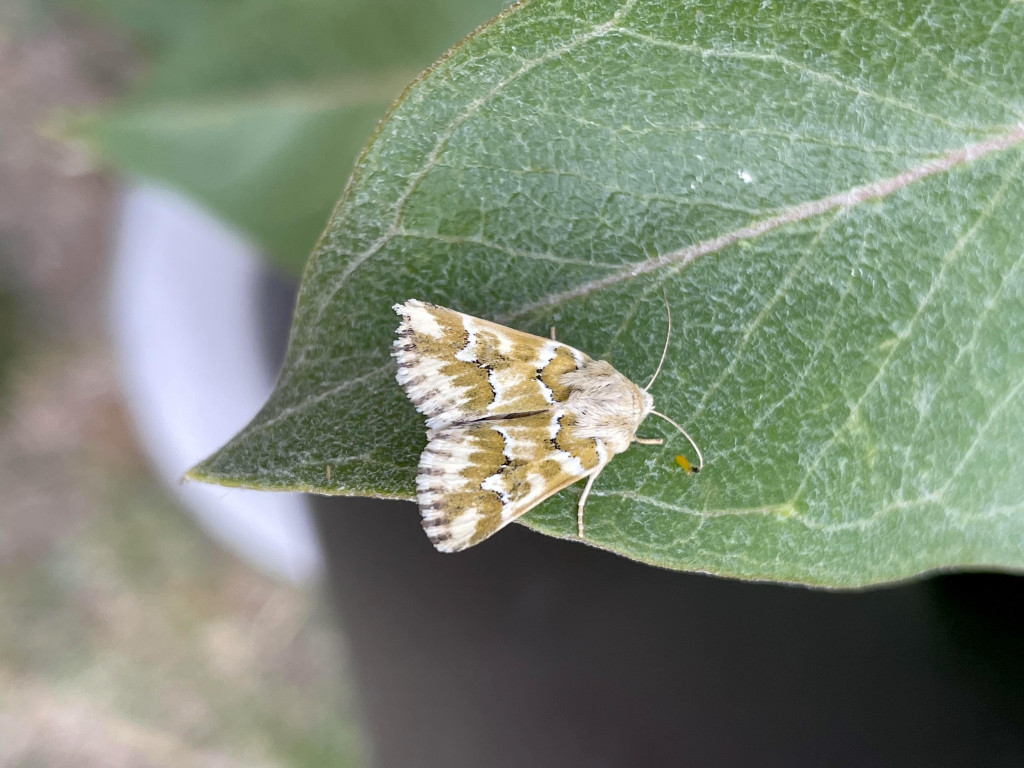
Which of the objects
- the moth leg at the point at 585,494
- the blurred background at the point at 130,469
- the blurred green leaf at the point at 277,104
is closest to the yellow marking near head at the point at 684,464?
the moth leg at the point at 585,494

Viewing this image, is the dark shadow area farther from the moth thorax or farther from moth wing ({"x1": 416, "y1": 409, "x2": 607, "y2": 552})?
the moth thorax

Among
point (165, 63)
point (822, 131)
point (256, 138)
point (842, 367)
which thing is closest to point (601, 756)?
point (842, 367)

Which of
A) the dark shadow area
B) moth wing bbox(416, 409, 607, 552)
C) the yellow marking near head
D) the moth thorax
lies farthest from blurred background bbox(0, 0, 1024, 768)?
the yellow marking near head

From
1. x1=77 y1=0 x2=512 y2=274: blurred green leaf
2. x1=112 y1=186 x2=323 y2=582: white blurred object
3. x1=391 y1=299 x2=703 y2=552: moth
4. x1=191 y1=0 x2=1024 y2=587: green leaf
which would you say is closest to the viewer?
x1=191 y1=0 x2=1024 y2=587: green leaf

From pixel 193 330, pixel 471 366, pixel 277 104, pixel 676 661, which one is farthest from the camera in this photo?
pixel 193 330

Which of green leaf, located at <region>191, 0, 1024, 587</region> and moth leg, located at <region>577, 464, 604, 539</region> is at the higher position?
green leaf, located at <region>191, 0, 1024, 587</region>

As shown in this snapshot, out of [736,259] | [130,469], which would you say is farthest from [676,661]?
[130,469]

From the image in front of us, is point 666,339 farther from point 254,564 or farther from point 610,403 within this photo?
point 254,564
